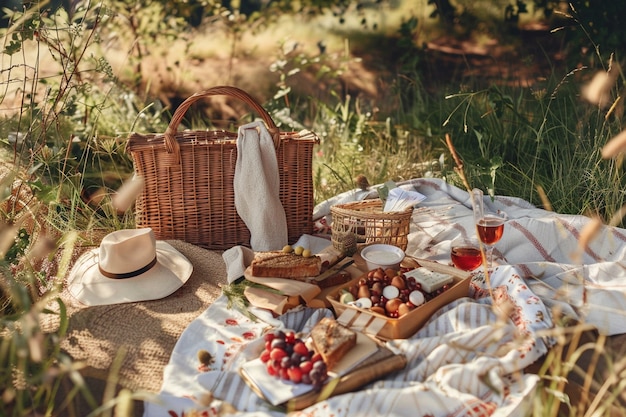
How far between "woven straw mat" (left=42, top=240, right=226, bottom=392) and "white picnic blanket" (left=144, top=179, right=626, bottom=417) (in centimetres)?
12

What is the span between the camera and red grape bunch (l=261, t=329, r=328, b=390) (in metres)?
2.61

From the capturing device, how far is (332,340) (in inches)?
107

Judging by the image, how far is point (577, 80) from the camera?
6562mm

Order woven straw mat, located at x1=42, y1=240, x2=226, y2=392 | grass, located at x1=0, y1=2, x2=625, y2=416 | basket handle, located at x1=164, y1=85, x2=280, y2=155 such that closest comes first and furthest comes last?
grass, located at x1=0, y1=2, x2=625, y2=416, woven straw mat, located at x1=42, y1=240, x2=226, y2=392, basket handle, located at x1=164, y1=85, x2=280, y2=155

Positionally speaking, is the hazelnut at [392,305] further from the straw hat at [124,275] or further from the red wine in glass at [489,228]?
the straw hat at [124,275]

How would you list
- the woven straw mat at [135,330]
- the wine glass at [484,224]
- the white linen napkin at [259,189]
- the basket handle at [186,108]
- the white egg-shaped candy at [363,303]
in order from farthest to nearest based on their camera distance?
the white linen napkin at [259,189]
the basket handle at [186,108]
the wine glass at [484,224]
the white egg-shaped candy at [363,303]
the woven straw mat at [135,330]

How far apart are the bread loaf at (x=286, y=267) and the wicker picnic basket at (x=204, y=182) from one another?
0.95 m

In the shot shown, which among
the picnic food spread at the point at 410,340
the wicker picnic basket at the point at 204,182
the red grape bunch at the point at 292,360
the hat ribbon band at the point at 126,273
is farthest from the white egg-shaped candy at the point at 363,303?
the wicker picnic basket at the point at 204,182

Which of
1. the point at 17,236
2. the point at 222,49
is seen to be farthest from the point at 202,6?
the point at 17,236

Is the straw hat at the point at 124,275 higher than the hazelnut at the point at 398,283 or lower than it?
lower

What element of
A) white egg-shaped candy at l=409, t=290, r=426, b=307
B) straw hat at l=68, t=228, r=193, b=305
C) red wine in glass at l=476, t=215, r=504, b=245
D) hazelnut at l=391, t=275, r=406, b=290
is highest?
red wine in glass at l=476, t=215, r=504, b=245

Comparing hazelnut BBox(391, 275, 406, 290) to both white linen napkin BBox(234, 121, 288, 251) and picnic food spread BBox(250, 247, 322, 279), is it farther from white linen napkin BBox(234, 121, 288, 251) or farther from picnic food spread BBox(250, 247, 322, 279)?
white linen napkin BBox(234, 121, 288, 251)

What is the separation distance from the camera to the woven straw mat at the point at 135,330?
9.64ft

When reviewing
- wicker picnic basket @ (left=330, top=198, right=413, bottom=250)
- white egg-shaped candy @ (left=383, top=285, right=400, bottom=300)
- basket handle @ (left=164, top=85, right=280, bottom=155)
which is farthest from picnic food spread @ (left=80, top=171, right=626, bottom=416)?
basket handle @ (left=164, top=85, right=280, bottom=155)
